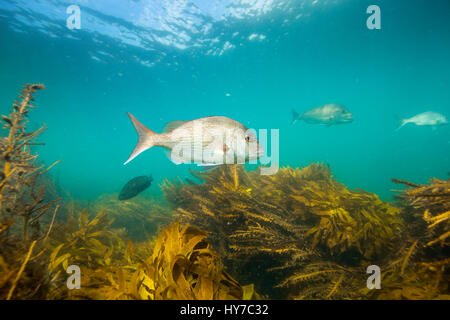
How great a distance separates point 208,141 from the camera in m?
2.38

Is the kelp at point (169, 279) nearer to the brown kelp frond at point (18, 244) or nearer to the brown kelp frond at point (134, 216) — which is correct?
the brown kelp frond at point (18, 244)

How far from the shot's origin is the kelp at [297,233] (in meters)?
1.99

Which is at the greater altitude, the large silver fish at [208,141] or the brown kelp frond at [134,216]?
the large silver fish at [208,141]

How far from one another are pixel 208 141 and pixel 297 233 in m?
1.76

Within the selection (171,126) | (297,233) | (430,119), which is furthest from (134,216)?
(430,119)

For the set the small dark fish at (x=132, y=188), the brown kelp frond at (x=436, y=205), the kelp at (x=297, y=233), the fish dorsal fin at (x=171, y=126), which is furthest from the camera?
the small dark fish at (x=132, y=188)

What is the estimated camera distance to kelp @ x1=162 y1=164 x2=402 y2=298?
1988 millimetres

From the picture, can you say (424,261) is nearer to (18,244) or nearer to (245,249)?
(245,249)

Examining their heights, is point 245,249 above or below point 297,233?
below

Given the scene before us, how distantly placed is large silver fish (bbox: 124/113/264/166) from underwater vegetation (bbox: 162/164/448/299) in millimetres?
654

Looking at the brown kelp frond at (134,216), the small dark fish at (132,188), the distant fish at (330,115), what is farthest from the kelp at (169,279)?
the distant fish at (330,115)

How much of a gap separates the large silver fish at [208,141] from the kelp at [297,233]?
652 millimetres
